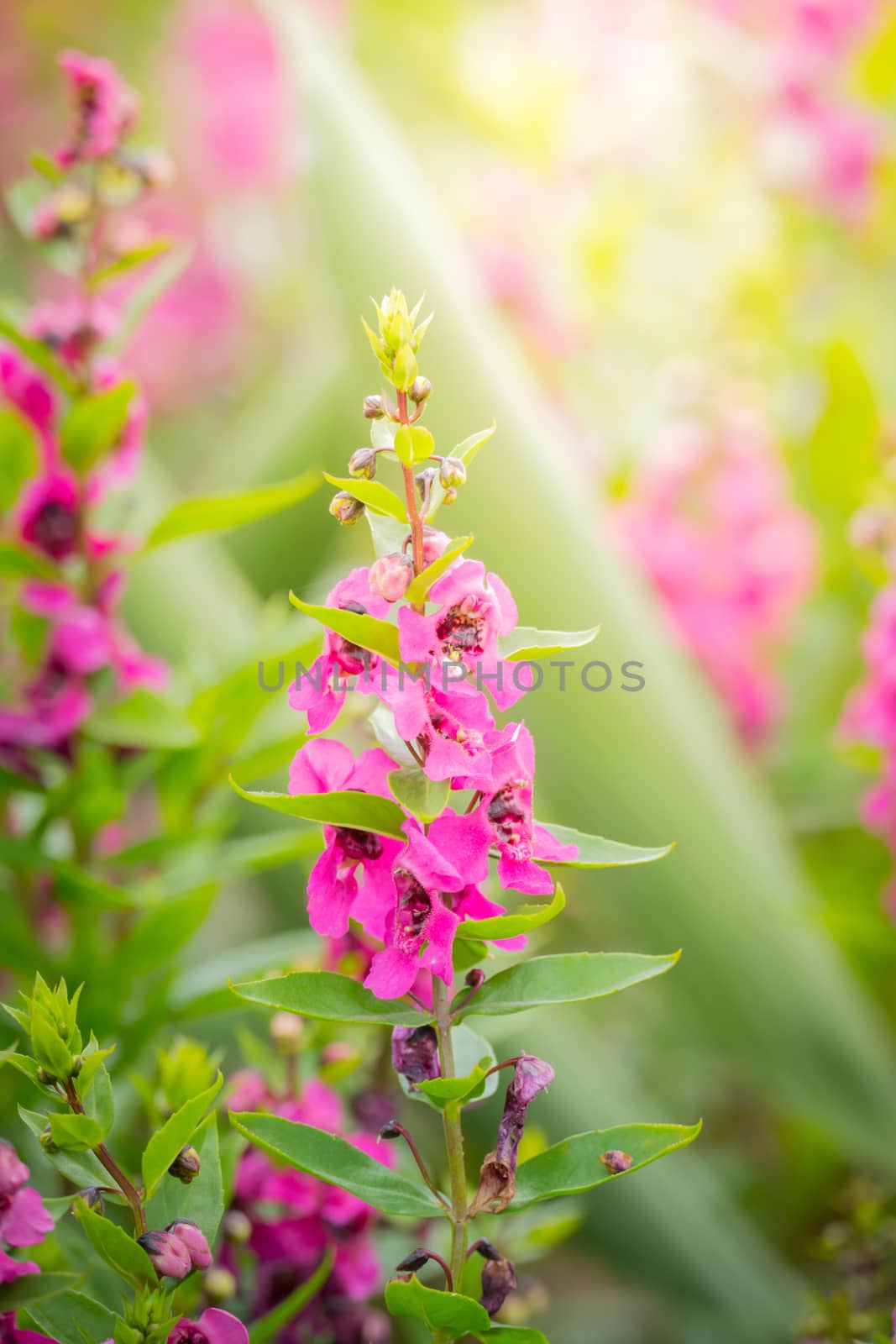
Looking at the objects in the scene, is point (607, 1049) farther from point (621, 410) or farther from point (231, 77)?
point (231, 77)

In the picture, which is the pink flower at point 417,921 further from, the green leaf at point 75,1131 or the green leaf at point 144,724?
the green leaf at point 144,724

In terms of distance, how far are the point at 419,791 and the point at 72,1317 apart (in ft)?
0.48

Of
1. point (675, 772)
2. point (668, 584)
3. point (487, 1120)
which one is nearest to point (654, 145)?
point (668, 584)

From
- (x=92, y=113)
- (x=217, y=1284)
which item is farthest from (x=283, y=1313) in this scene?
(x=92, y=113)

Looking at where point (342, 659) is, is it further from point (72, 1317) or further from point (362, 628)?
point (72, 1317)

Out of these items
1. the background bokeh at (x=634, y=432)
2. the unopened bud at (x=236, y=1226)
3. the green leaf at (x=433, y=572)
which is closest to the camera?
the green leaf at (x=433, y=572)

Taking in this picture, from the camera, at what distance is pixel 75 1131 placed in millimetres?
229

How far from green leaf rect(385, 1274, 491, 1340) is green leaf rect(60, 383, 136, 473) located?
0.26 m

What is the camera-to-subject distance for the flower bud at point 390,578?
211mm

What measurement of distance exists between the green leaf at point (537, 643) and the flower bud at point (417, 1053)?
81 mm

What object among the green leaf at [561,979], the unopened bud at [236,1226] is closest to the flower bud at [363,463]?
the green leaf at [561,979]

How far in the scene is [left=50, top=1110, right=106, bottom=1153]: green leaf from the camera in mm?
226

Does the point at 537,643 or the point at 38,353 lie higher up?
the point at 38,353

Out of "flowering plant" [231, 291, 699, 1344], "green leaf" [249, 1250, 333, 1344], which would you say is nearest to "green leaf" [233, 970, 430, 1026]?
"flowering plant" [231, 291, 699, 1344]
